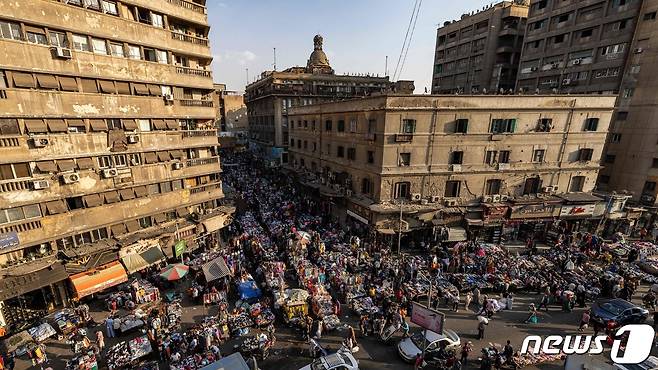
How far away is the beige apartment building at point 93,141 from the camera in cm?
1714

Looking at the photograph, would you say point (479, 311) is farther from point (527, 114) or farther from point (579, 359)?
point (527, 114)

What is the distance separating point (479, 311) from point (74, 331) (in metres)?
25.9

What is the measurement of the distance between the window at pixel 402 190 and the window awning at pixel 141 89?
2252cm

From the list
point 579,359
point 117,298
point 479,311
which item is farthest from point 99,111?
point 579,359

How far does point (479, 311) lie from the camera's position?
20.0 meters

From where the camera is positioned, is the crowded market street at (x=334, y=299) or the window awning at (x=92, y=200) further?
the window awning at (x=92, y=200)

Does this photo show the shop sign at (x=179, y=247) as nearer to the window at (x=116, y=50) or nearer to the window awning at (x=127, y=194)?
the window awning at (x=127, y=194)

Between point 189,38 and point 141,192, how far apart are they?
13.8 metres

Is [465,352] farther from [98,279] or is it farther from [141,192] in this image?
[141,192]

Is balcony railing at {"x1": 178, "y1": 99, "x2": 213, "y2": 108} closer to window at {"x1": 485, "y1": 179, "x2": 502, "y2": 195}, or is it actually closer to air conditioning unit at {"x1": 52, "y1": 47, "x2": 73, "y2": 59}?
air conditioning unit at {"x1": 52, "y1": 47, "x2": 73, "y2": 59}

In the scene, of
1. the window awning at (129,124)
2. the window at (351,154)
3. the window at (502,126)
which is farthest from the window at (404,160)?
the window awning at (129,124)

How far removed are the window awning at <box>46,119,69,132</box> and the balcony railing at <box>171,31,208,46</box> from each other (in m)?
10.7

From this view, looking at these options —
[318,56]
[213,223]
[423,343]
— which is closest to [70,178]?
[213,223]

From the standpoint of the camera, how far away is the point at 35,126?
1761 cm
